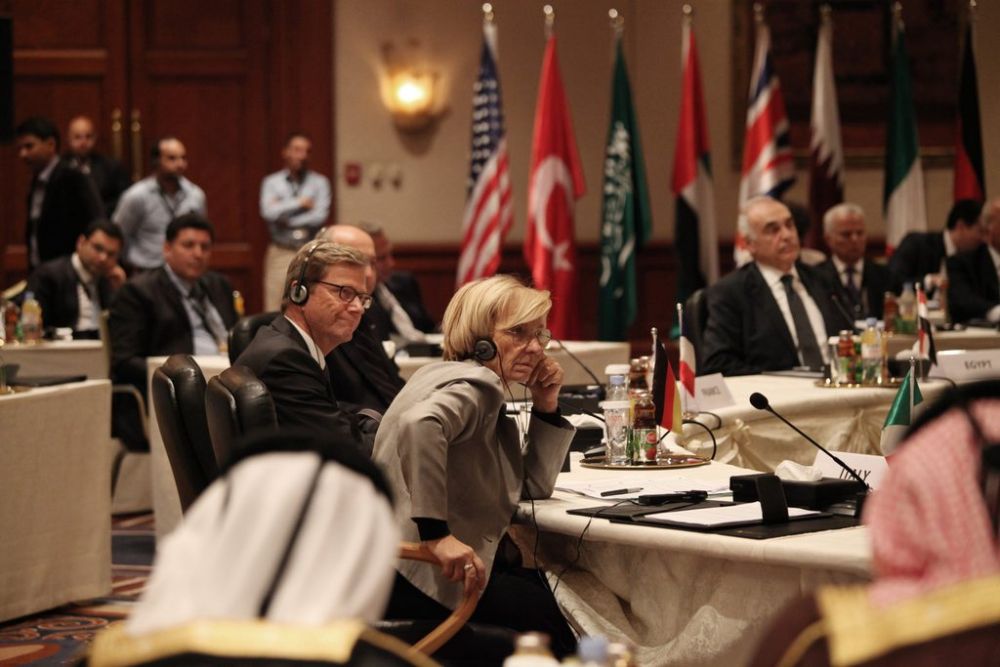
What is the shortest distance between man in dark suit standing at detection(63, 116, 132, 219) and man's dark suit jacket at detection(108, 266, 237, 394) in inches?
134

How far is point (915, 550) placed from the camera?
5.40 ft

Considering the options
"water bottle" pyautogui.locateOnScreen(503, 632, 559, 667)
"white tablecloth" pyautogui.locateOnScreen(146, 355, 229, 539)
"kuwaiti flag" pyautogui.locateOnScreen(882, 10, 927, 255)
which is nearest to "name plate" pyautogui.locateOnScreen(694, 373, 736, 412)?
"white tablecloth" pyautogui.locateOnScreen(146, 355, 229, 539)

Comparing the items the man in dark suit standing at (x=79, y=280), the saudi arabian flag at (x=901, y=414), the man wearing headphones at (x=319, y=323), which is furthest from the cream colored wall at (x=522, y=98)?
the saudi arabian flag at (x=901, y=414)

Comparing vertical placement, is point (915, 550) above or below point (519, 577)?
above

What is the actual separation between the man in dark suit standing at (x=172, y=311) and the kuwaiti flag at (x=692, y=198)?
349cm

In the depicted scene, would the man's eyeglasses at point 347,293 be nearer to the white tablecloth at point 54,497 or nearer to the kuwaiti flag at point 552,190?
the white tablecloth at point 54,497

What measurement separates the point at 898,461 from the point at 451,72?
8.95m

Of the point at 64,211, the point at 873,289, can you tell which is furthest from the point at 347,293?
the point at 64,211

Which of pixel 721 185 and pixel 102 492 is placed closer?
pixel 102 492

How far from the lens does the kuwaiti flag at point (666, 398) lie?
4039mm

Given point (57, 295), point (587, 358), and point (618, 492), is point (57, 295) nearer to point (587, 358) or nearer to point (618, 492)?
point (587, 358)

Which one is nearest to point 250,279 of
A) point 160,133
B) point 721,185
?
point 160,133

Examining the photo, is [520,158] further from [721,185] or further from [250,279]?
[250,279]

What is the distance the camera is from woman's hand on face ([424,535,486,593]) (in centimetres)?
286
